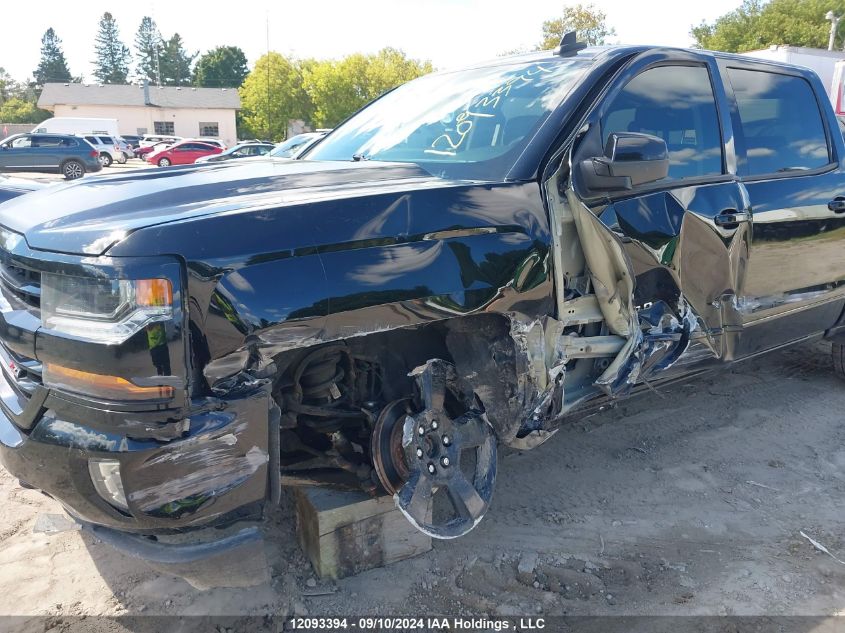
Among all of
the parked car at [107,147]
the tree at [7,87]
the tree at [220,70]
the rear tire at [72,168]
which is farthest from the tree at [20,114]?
the rear tire at [72,168]

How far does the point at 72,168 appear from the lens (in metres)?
23.9

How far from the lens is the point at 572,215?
2500 millimetres

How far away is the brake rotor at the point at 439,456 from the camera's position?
2.27 metres

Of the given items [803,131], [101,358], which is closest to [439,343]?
[101,358]

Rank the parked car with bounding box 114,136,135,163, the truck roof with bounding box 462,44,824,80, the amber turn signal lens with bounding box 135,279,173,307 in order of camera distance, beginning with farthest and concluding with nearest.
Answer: the parked car with bounding box 114,136,135,163, the truck roof with bounding box 462,44,824,80, the amber turn signal lens with bounding box 135,279,173,307

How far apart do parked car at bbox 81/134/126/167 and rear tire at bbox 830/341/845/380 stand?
3231cm

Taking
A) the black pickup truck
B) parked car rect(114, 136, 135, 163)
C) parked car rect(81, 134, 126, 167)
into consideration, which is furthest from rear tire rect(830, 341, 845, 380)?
parked car rect(114, 136, 135, 163)

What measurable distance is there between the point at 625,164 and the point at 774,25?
4243cm

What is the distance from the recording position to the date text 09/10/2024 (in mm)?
2342

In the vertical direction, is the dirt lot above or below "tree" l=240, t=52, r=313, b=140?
below

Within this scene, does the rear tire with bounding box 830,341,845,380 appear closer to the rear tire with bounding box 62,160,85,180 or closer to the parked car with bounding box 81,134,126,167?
the rear tire with bounding box 62,160,85,180

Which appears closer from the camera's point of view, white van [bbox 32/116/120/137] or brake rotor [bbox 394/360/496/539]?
brake rotor [bbox 394/360/496/539]

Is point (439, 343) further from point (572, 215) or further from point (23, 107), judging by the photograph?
point (23, 107)

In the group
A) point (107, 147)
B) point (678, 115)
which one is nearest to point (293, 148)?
point (678, 115)
